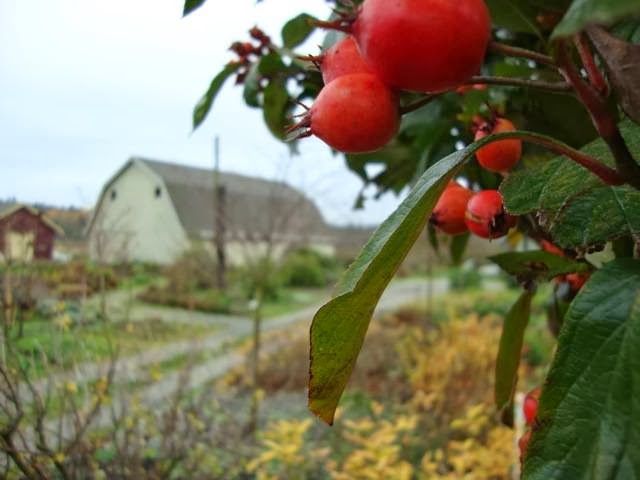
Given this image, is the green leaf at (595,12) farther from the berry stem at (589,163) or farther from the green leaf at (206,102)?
the green leaf at (206,102)

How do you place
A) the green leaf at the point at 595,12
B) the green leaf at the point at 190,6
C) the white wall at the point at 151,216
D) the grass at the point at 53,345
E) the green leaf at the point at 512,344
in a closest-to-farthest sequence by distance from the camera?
the green leaf at the point at 595,12
the green leaf at the point at 190,6
the green leaf at the point at 512,344
the grass at the point at 53,345
the white wall at the point at 151,216

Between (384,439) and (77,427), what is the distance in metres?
1.03

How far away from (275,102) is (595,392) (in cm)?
55

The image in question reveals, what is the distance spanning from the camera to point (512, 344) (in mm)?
515


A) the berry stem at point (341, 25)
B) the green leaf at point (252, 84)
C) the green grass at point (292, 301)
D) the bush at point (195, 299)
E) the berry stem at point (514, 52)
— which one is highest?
the green leaf at point (252, 84)

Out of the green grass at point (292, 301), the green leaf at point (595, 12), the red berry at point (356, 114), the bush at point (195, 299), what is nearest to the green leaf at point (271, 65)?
the red berry at point (356, 114)

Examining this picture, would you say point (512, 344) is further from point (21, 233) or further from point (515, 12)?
point (21, 233)

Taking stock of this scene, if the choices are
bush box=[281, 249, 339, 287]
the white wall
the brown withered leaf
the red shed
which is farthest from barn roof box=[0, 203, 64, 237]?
bush box=[281, 249, 339, 287]

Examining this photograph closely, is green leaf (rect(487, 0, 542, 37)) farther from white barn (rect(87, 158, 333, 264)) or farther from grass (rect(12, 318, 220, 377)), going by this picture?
white barn (rect(87, 158, 333, 264))

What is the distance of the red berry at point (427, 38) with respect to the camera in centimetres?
23

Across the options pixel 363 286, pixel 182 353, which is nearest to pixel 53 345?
pixel 363 286

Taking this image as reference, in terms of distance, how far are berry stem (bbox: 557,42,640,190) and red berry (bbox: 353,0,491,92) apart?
0.12ft

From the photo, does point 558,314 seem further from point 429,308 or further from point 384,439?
point 429,308

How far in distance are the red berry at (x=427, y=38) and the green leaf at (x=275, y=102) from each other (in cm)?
48
